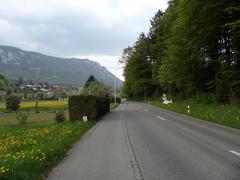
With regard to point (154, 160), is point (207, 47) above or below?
above

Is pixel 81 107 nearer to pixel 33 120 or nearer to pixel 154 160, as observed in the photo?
pixel 33 120

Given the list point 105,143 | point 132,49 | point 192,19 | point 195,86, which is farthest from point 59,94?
point 105,143

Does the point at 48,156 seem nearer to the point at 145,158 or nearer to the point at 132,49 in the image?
the point at 145,158

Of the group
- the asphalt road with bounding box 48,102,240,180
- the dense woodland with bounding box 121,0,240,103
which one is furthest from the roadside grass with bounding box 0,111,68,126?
the asphalt road with bounding box 48,102,240,180

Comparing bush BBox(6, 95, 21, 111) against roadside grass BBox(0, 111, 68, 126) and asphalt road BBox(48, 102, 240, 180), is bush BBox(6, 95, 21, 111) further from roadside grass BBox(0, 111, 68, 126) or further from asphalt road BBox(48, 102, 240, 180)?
asphalt road BBox(48, 102, 240, 180)

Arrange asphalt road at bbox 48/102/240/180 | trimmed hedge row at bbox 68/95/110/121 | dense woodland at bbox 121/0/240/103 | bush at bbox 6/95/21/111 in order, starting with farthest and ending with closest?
Answer: bush at bbox 6/95/21/111 < dense woodland at bbox 121/0/240/103 < trimmed hedge row at bbox 68/95/110/121 < asphalt road at bbox 48/102/240/180

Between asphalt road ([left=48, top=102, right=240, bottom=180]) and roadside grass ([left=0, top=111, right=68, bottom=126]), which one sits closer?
asphalt road ([left=48, top=102, right=240, bottom=180])

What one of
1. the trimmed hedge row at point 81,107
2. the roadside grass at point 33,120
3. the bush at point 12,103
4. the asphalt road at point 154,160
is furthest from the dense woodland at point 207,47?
the bush at point 12,103

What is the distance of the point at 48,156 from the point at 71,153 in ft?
5.70

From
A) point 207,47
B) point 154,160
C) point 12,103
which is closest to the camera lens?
point 154,160

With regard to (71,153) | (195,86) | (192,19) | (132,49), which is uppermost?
(132,49)

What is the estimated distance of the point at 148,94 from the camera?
371ft

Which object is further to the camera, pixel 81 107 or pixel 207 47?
pixel 207 47

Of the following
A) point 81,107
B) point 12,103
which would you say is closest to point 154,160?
point 81,107
